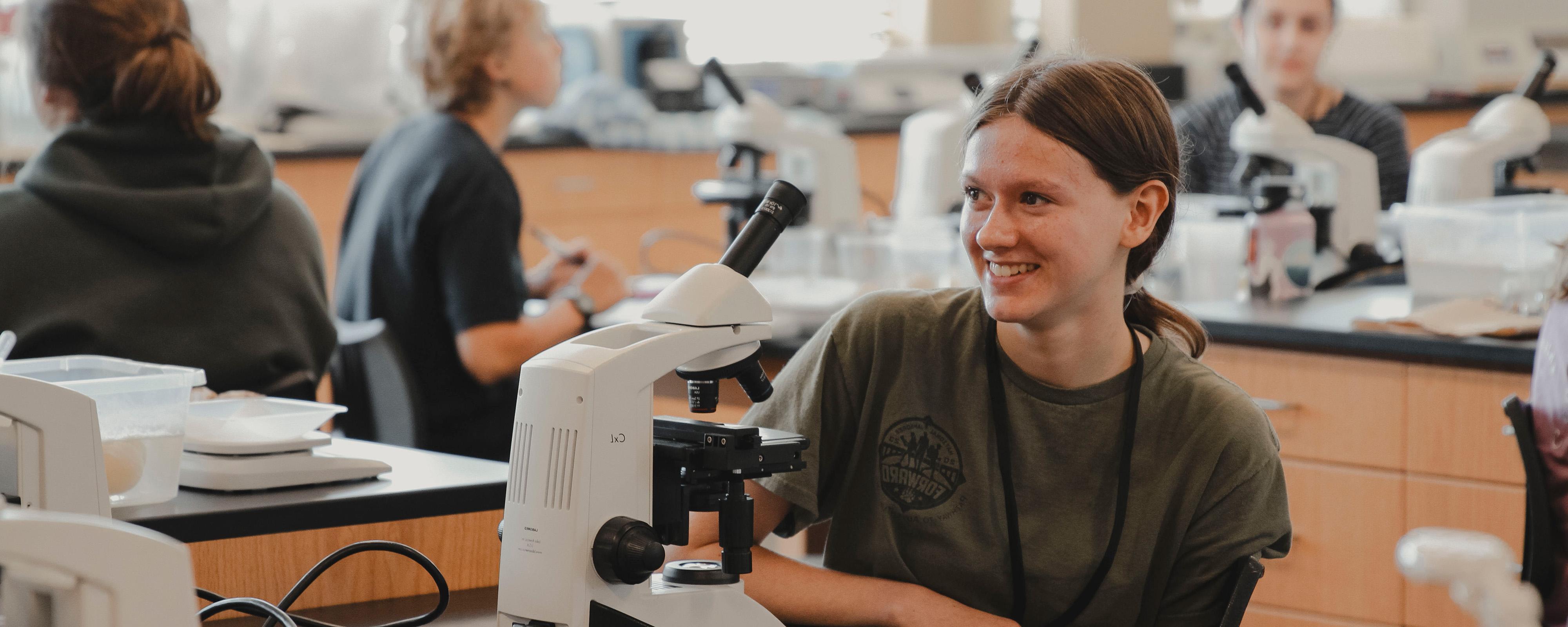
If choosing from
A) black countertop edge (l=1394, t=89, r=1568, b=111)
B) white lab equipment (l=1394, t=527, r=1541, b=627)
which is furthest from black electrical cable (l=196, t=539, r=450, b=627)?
black countertop edge (l=1394, t=89, r=1568, b=111)

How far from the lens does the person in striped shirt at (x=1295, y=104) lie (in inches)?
151

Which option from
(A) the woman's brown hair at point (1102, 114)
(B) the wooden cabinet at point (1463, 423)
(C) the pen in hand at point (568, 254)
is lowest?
(B) the wooden cabinet at point (1463, 423)

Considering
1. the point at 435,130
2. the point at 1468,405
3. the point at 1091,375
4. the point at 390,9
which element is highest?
the point at 390,9

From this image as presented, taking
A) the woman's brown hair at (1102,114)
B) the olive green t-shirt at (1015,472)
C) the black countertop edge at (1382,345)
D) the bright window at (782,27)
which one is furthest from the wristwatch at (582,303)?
the bright window at (782,27)

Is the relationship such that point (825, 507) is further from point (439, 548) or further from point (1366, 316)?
point (1366, 316)

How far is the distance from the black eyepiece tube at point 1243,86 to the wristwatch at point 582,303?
1139mm

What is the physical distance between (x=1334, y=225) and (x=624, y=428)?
2.19m

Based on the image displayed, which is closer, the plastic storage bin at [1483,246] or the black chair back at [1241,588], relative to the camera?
the black chair back at [1241,588]

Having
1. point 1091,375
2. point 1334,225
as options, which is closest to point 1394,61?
point 1334,225

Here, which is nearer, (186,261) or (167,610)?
(167,610)

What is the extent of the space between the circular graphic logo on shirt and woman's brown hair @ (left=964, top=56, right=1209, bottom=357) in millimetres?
272

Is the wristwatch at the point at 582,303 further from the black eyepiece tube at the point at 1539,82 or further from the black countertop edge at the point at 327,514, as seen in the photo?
the black eyepiece tube at the point at 1539,82

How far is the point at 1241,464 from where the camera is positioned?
4.82 feet

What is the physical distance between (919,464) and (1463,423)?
4.11 ft
